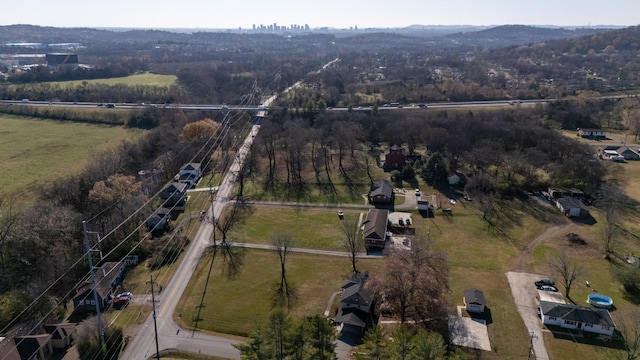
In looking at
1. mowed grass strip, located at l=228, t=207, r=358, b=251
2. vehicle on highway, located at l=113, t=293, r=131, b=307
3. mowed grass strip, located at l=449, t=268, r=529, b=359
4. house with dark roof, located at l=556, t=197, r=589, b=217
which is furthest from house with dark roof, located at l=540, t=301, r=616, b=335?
vehicle on highway, located at l=113, t=293, r=131, b=307

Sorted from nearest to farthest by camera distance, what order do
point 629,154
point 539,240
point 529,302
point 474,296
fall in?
point 474,296 → point 529,302 → point 539,240 → point 629,154

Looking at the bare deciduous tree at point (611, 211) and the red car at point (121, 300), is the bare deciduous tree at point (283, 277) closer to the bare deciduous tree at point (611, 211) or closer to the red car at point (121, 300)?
the red car at point (121, 300)

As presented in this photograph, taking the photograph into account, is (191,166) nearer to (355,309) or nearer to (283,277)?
A: (283,277)

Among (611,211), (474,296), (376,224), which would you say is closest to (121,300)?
(376,224)

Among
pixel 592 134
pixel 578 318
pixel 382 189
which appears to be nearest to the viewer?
pixel 578 318

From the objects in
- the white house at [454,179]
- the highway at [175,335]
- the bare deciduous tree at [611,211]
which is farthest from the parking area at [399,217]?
the highway at [175,335]

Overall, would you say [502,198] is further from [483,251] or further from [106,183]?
[106,183]
